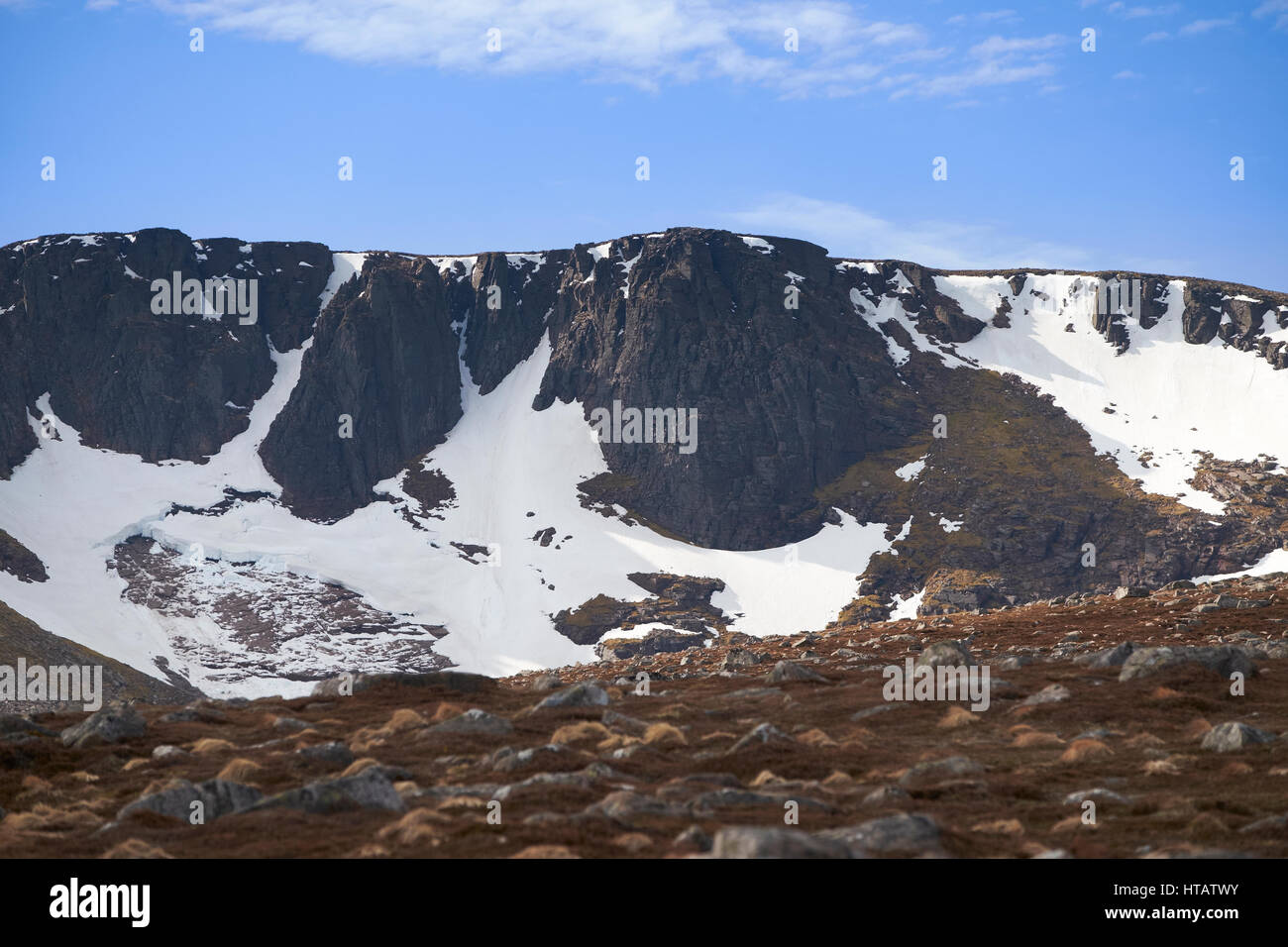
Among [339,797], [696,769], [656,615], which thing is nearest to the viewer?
[339,797]

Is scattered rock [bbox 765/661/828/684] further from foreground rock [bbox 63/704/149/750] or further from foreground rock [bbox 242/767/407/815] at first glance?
foreground rock [bbox 63/704/149/750]

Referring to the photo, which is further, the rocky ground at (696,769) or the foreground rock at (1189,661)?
the foreground rock at (1189,661)

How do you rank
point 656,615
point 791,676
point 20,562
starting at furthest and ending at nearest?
1. point 656,615
2. point 20,562
3. point 791,676

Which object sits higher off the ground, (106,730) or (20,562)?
(106,730)

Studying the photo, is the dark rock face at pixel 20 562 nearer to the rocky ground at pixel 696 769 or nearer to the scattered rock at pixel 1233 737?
the rocky ground at pixel 696 769

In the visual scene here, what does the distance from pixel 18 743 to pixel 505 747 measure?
554 inches

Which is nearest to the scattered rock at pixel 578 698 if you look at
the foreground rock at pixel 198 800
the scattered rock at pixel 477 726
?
the scattered rock at pixel 477 726

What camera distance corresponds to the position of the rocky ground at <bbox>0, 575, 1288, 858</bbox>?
60.0 feet

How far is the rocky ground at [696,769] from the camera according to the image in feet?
60.0

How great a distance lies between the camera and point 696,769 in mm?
24547

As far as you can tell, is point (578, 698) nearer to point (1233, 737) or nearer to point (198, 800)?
point (198, 800)

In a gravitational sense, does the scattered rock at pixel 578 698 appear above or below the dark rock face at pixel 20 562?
above

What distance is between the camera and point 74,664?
341 feet

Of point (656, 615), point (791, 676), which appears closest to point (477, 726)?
point (791, 676)
